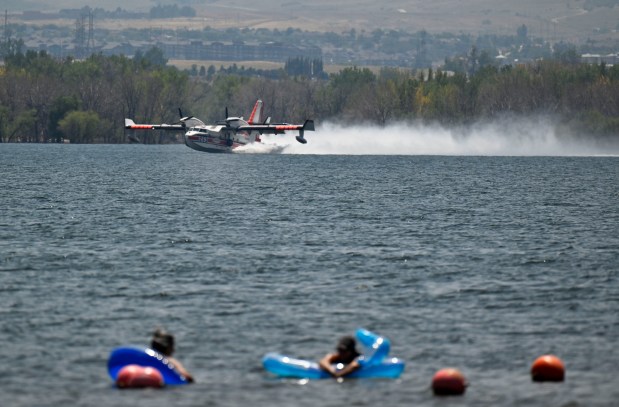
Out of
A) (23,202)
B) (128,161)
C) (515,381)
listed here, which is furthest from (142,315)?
(128,161)

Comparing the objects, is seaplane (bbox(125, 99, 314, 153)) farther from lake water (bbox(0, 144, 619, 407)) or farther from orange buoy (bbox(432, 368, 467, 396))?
orange buoy (bbox(432, 368, 467, 396))

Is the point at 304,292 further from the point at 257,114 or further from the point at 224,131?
the point at 257,114

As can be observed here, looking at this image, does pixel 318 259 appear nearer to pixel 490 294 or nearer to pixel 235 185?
pixel 490 294

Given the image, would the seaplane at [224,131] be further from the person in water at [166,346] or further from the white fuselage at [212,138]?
the person in water at [166,346]

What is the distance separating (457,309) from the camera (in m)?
42.8

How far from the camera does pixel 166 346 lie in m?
32.4

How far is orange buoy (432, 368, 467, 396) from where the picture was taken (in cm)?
3150

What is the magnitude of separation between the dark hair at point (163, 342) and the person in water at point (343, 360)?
151 inches

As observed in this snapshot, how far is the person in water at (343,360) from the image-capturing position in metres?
33.0

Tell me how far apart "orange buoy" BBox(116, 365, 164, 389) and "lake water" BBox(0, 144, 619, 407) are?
255 millimetres

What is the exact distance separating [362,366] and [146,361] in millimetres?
5409

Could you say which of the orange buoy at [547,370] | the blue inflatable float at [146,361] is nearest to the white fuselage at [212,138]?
the blue inflatable float at [146,361]

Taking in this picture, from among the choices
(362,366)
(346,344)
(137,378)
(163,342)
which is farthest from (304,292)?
(137,378)

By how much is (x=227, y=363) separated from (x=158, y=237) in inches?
1229
